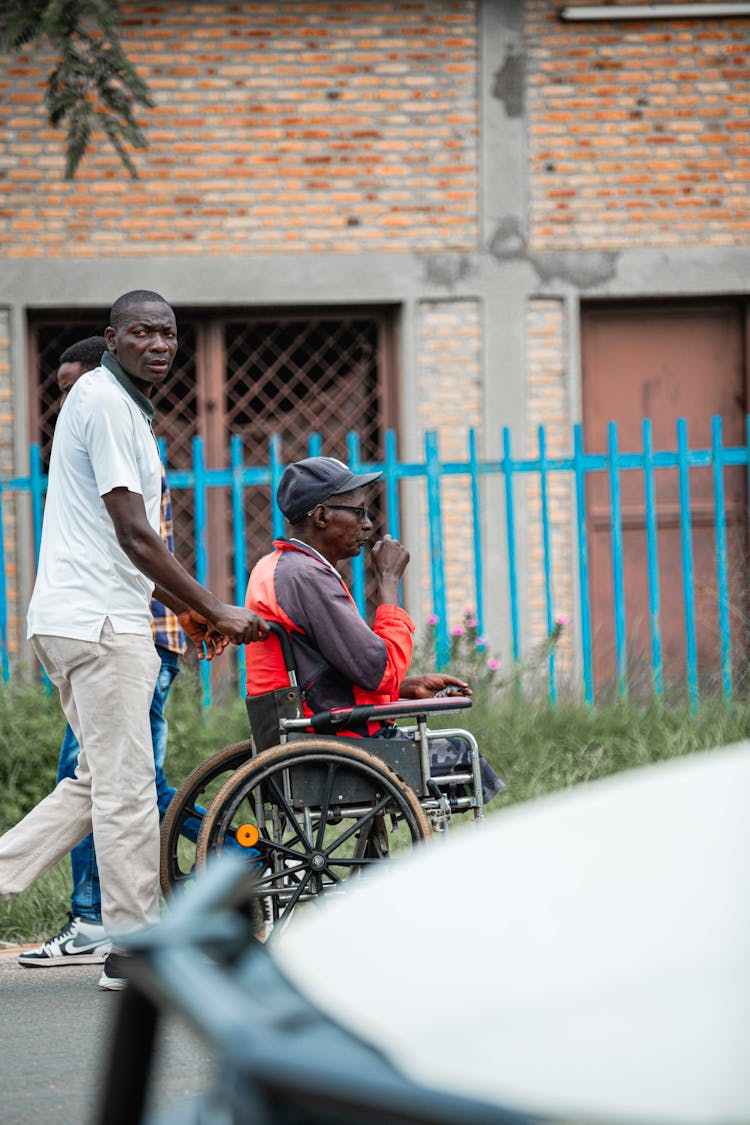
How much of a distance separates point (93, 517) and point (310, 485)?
0.68m

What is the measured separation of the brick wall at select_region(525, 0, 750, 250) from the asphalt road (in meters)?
6.83

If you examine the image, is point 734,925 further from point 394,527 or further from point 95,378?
point 394,527

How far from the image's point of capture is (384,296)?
10016 millimetres

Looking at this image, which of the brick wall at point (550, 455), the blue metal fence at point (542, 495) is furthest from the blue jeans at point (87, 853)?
the brick wall at point (550, 455)

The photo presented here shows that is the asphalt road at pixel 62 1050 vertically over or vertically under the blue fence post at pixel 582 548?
under

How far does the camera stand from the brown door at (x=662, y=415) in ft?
33.4

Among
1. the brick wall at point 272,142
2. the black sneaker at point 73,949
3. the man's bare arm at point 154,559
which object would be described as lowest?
the black sneaker at point 73,949

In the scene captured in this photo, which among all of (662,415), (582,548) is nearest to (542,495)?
(582,548)

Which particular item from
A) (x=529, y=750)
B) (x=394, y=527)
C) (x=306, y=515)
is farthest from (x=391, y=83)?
(x=306, y=515)

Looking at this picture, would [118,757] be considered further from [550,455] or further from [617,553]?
[550,455]

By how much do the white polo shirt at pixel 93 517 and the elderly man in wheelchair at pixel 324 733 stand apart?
16.8 inches

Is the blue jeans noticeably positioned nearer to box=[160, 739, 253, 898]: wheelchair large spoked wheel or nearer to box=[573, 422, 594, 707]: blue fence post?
box=[160, 739, 253, 898]: wheelchair large spoked wheel

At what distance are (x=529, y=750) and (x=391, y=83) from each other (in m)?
4.98

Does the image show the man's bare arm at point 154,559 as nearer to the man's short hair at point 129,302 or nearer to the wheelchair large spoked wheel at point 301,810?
the wheelchair large spoked wheel at point 301,810
